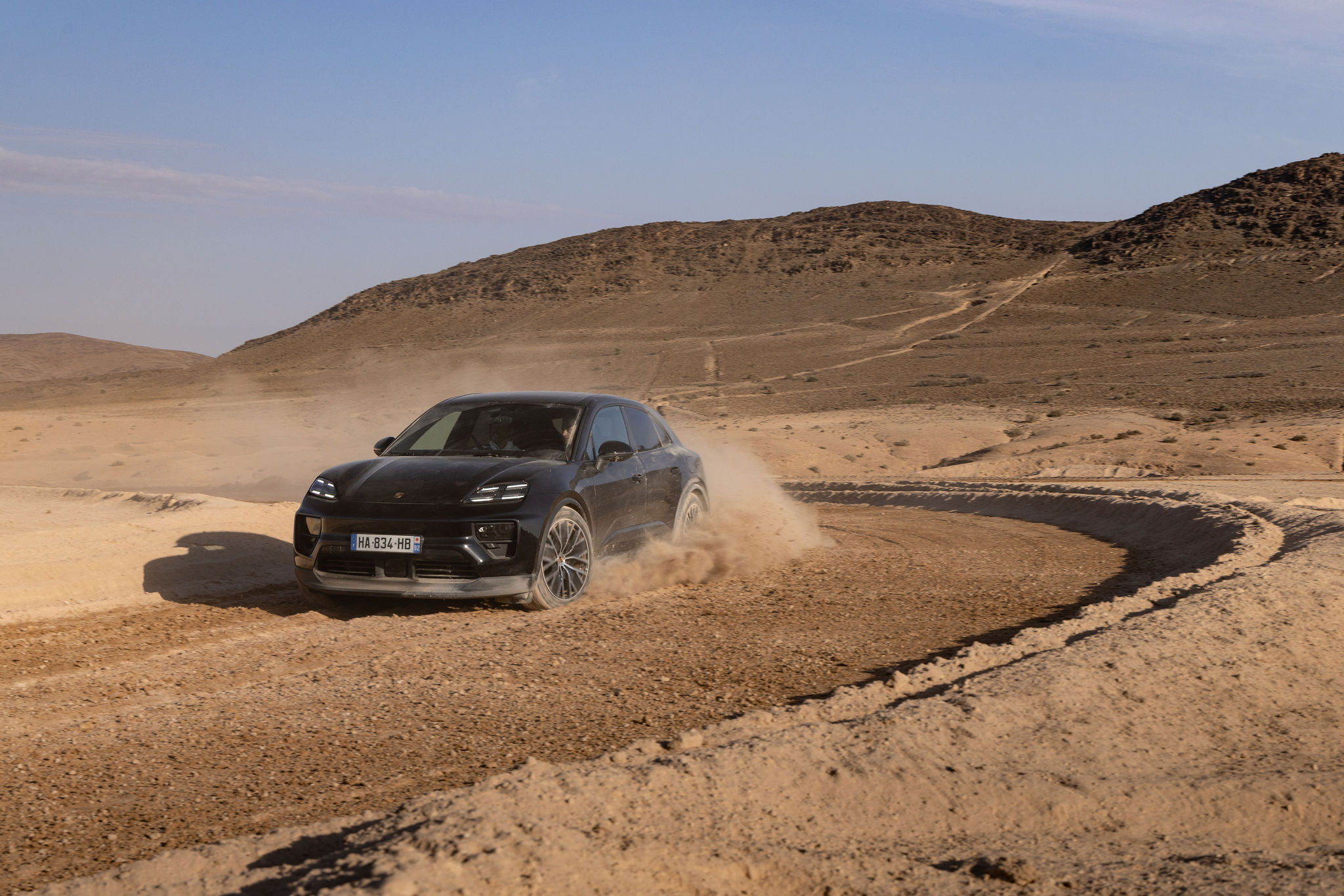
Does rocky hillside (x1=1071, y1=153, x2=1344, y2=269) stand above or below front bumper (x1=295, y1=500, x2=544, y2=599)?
above

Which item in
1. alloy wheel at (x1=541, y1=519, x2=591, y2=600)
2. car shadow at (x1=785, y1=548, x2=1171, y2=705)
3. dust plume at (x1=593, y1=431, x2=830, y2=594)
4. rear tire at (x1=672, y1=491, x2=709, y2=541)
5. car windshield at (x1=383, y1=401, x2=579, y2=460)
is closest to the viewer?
car shadow at (x1=785, y1=548, x2=1171, y2=705)

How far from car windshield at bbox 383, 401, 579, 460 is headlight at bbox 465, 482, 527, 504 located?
0.73 meters

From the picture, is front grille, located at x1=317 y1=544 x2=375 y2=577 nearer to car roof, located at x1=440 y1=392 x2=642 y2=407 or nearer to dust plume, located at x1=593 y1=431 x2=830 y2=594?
dust plume, located at x1=593 y1=431 x2=830 y2=594

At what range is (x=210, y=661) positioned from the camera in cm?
640

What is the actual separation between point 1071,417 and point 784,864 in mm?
31288

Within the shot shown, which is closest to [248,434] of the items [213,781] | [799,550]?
[799,550]

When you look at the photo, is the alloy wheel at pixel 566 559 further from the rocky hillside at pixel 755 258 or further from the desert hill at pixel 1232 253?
the rocky hillside at pixel 755 258

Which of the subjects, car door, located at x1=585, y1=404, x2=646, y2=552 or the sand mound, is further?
car door, located at x1=585, y1=404, x2=646, y2=552

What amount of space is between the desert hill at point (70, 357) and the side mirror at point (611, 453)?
346ft

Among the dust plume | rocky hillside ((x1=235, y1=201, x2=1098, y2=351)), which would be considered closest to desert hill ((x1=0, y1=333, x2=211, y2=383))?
rocky hillside ((x1=235, y1=201, x2=1098, y2=351))

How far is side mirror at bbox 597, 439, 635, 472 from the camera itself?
851 cm

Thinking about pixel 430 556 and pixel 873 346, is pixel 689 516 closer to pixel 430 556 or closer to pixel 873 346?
pixel 430 556

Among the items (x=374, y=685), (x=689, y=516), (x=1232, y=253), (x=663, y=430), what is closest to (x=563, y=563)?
(x=374, y=685)

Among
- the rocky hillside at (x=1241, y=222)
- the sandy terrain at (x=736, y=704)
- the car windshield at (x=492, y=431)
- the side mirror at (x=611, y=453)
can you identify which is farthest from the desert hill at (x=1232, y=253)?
the car windshield at (x=492, y=431)
